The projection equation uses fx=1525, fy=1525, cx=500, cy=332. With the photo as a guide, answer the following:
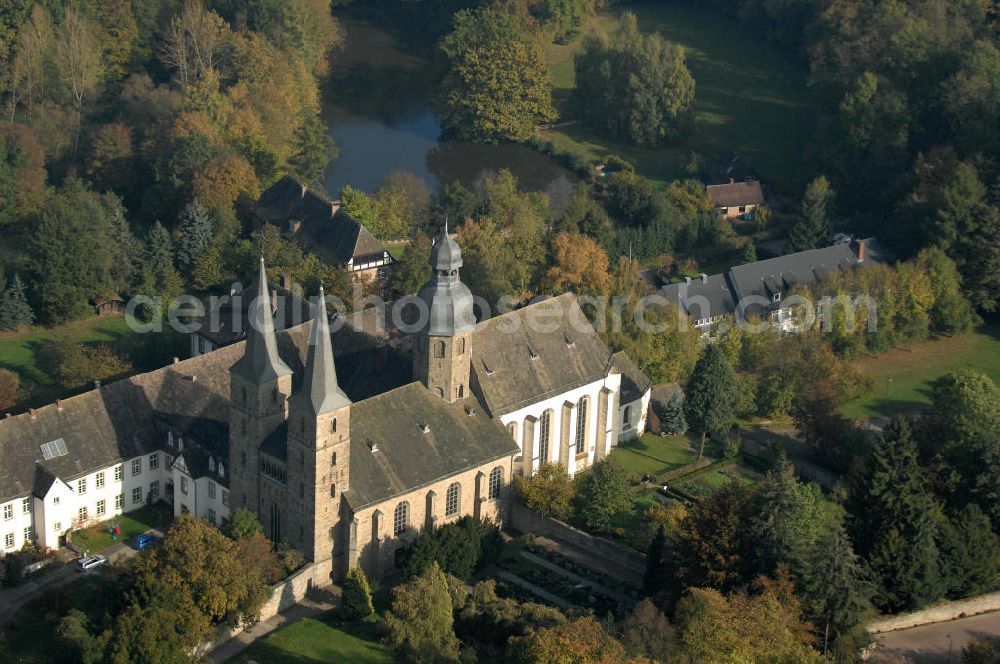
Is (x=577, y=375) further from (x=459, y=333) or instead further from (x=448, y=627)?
(x=448, y=627)

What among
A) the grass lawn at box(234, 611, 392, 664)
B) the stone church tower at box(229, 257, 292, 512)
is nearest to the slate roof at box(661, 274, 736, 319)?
the stone church tower at box(229, 257, 292, 512)

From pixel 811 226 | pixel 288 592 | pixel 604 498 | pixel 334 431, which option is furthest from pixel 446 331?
pixel 811 226

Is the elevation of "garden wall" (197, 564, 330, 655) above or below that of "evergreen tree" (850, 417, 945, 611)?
below

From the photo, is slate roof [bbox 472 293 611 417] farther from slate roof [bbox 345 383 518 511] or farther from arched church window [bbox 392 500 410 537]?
arched church window [bbox 392 500 410 537]

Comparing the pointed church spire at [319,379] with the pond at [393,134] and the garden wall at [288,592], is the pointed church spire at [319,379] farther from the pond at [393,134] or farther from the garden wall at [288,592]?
the pond at [393,134]

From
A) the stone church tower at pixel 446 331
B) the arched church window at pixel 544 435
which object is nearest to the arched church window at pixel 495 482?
the stone church tower at pixel 446 331
